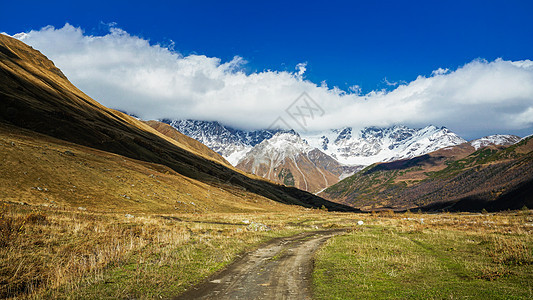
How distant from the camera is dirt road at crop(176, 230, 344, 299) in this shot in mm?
11164

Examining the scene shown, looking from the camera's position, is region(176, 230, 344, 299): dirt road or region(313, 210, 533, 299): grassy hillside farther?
region(176, 230, 344, 299): dirt road

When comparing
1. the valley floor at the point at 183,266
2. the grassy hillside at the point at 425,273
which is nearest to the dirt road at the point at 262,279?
the valley floor at the point at 183,266

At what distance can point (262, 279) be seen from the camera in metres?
13.3

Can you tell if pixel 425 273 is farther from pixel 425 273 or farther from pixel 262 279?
pixel 262 279

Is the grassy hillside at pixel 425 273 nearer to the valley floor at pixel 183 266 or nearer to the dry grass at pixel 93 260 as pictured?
the valley floor at pixel 183 266

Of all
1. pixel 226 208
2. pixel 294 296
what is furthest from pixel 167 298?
pixel 226 208

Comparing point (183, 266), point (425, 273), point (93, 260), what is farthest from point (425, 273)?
point (93, 260)

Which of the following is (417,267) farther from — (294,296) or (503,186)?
(503,186)

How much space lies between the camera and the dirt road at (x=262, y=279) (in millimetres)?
11164

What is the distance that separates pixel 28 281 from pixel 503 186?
24940 cm

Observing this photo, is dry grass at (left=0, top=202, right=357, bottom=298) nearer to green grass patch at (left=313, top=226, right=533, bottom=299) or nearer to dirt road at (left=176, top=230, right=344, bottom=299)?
dirt road at (left=176, top=230, right=344, bottom=299)

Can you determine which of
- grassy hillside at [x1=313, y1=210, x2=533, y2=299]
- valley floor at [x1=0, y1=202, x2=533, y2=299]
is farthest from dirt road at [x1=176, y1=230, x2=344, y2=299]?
grassy hillside at [x1=313, y1=210, x2=533, y2=299]

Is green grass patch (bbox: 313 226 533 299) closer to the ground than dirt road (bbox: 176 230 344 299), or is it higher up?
higher up

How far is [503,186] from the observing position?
18512 cm
